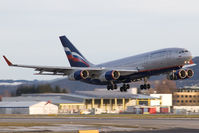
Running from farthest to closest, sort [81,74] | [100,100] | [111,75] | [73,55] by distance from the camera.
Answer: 1. [100,100]
2. [73,55]
3. [81,74]
4. [111,75]

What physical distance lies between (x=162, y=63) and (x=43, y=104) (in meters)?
79.7

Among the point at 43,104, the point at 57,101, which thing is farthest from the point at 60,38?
the point at 57,101

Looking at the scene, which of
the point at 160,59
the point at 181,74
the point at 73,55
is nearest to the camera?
the point at 160,59

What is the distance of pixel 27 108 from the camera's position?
145 metres

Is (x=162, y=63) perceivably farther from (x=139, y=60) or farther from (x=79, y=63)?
(x=79, y=63)

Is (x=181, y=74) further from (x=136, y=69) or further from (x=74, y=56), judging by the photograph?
(x=74, y=56)

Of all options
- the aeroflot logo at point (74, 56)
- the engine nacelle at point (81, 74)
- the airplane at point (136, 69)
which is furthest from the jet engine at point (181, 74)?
the aeroflot logo at point (74, 56)

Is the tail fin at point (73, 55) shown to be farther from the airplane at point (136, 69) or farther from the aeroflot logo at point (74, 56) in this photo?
the airplane at point (136, 69)

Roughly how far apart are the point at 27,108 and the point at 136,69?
239 ft

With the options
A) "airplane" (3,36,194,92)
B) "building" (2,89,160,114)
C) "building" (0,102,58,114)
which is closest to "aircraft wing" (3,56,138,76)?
"airplane" (3,36,194,92)

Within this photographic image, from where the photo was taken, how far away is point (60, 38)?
99.5 meters

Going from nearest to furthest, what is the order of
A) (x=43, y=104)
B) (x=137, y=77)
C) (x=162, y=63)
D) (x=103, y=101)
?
(x=162, y=63) < (x=137, y=77) < (x=43, y=104) < (x=103, y=101)

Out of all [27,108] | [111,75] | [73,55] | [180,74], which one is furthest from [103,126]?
[27,108]

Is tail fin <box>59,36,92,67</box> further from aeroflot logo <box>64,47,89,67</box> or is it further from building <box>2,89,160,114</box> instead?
building <box>2,89,160,114</box>
